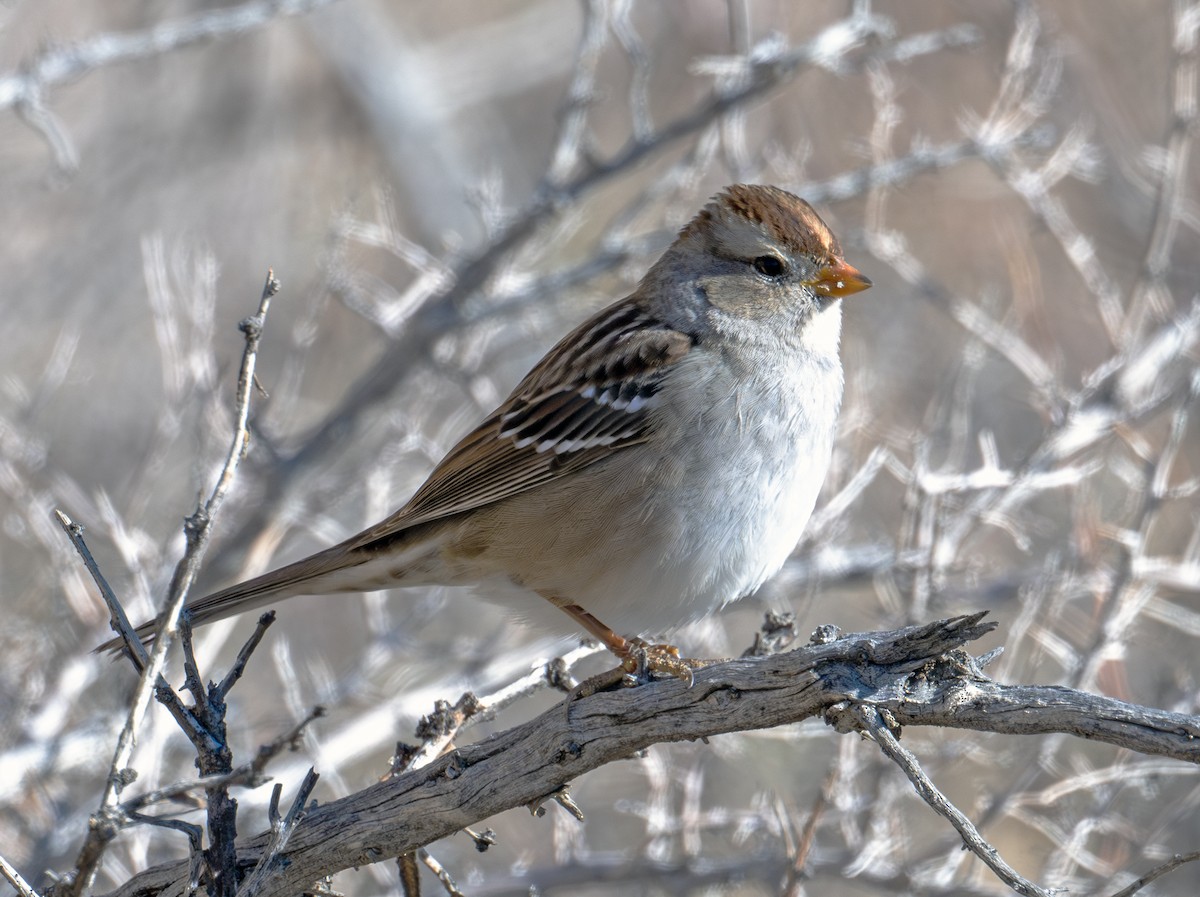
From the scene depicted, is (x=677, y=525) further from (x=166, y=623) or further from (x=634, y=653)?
(x=166, y=623)

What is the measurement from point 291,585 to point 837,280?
81.0 inches

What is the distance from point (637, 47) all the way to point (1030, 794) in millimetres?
3331

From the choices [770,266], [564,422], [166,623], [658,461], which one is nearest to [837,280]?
[770,266]

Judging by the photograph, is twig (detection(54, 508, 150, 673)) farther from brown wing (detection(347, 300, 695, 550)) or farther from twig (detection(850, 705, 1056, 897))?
brown wing (detection(347, 300, 695, 550))

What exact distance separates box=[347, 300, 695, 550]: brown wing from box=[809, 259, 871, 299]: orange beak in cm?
49

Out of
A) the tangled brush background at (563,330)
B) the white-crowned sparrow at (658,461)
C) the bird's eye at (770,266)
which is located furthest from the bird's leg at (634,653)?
the bird's eye at (770,266)

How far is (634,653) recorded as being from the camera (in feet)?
10.9

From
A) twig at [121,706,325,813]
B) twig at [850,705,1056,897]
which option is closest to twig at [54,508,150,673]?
twig at [121,706,325,813]

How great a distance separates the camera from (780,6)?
29.2 feet

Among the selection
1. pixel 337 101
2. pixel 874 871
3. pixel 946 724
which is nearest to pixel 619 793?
pixel 874 871

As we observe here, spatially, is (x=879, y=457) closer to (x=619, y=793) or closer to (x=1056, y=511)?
(x=619, y=793)

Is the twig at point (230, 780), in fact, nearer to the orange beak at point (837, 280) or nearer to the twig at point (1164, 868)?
the twig at point (1164, 868)

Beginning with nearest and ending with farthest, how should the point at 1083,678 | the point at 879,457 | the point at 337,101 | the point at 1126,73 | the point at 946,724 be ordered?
the point at 946,724
the point at 1083,678
the point at 879,457
the point at 1126,73
the point at 337,101

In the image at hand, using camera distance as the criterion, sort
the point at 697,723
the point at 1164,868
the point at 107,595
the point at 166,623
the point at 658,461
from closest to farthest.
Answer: the point at 1164,868, the point at 166,623, the point at 107,595, the point at 697,723, the point at 658,461
